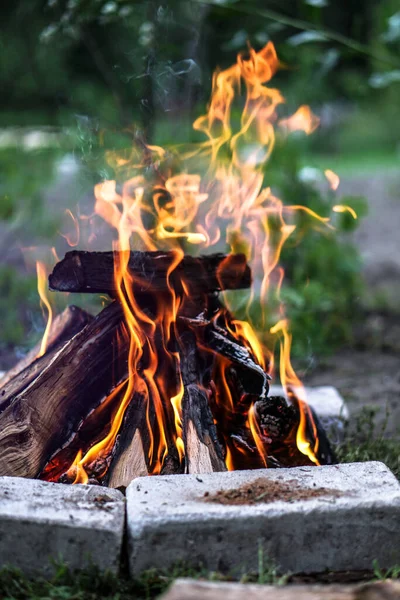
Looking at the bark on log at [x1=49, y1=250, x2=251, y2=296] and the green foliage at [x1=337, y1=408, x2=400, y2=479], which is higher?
the bark on log at [x1=49, y1=250, x2=251, y2=296]

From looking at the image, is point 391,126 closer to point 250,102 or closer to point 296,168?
point 296,168

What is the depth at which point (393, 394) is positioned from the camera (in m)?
4.25

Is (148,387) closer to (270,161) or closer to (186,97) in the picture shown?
(186,97)

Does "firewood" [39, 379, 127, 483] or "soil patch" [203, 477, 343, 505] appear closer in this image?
"soil patch" [203, 477, 343, 505]

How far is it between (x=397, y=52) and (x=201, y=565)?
4168mm

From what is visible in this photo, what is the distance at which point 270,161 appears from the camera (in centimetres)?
551

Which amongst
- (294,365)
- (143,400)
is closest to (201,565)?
(143,400)

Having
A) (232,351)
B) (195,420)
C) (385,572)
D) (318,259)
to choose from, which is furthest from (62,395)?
(318,259)

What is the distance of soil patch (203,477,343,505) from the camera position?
2.13 meters

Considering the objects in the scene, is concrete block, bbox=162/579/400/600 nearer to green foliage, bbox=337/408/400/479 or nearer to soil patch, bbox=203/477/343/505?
soil patch, bbox=203/477/343/505

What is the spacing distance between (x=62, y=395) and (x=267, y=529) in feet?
3.07

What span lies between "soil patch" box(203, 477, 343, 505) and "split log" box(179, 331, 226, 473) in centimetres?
27

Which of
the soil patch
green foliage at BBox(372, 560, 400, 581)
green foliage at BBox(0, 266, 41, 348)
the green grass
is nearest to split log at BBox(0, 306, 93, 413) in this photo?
the soil patch

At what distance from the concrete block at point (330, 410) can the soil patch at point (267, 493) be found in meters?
0.98
